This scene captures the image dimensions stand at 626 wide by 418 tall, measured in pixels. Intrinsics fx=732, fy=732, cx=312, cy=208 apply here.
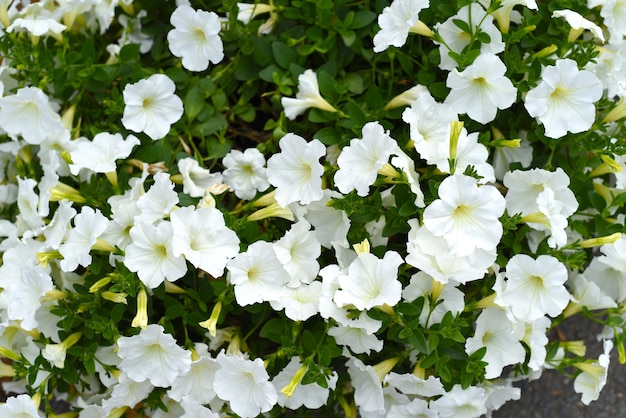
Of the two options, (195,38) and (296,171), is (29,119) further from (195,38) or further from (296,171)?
(296,171)

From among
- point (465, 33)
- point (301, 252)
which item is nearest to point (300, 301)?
point (301, 252)

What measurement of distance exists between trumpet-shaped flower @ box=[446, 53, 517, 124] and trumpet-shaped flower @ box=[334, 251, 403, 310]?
1.09 feet

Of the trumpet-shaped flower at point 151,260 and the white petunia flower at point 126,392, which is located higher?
the trumpet-shaped flower at point 151,260

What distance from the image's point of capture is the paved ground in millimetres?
2131

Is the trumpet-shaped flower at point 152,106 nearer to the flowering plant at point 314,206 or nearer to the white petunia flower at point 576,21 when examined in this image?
the flowering plant at point 314,206

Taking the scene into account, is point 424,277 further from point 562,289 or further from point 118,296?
point 118,296

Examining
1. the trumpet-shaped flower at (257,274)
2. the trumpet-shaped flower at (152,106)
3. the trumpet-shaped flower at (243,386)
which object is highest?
the trumpet-shaped flower at (152,106)

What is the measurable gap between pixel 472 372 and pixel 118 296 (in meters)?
0.68

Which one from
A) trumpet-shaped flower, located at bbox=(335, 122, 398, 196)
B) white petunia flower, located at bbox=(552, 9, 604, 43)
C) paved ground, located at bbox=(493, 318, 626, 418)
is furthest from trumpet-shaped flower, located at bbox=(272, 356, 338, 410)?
paved ground, located at bbox=(493, 318, 626, 418)

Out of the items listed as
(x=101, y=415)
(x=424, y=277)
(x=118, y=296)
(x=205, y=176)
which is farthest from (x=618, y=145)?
(x=101, y=415)

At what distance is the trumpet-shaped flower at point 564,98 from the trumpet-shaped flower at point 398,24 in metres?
0.25

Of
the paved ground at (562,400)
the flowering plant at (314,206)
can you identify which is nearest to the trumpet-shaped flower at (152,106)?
the flowering plant at (314,206)

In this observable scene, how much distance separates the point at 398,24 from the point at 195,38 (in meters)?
0.43

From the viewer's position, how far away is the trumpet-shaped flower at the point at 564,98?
1325 millimetres
